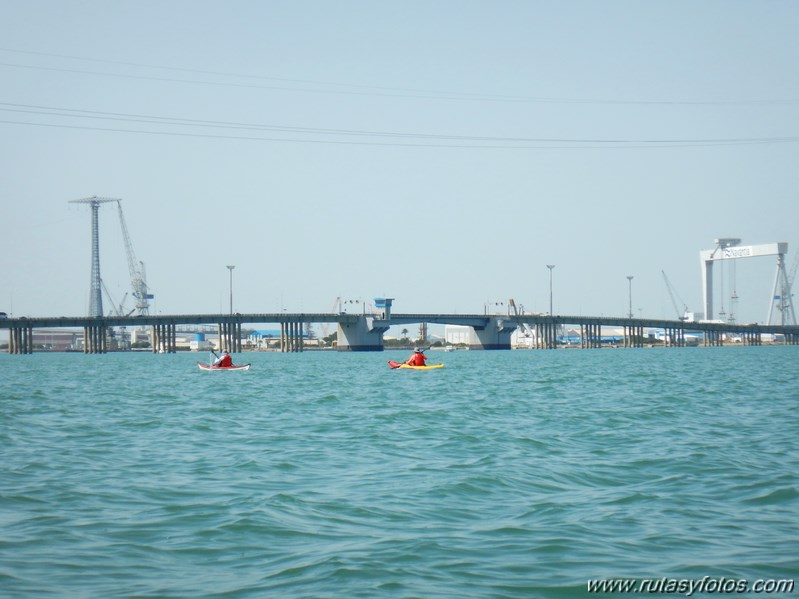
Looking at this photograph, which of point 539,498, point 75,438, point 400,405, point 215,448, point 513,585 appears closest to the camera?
point 513,585

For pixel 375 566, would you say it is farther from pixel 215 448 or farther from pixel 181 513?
pixel 215 448

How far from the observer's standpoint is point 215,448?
26.1 metres

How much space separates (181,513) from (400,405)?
2541 centimetres

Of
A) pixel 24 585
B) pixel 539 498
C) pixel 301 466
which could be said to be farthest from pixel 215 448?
pixel 24 585

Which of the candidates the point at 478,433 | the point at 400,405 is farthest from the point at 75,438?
the point at 400,405

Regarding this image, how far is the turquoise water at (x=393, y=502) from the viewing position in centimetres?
1287

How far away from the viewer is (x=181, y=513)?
55.0ft

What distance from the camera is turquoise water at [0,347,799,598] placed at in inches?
507

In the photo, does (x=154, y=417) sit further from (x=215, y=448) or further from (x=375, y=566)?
(x=375, y=566)

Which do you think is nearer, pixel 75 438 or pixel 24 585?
pixel 24 585

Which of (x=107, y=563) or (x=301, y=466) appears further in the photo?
(x=301, y=466)

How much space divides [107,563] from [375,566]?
3910 mm

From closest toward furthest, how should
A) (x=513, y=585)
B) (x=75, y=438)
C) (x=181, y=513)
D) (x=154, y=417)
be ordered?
(x=513, y=585) → (x=181, y=513) → (x=75, y=438) → (x=154, y=417)

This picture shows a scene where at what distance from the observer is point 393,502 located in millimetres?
17641
